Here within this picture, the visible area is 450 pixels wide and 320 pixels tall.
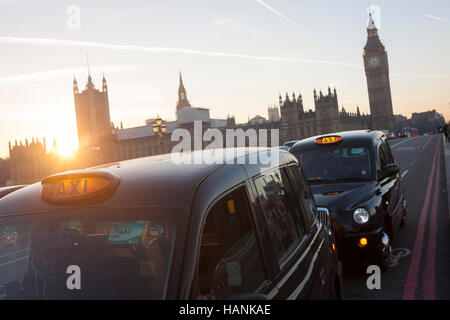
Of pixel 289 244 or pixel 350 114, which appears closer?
pixel 289 244

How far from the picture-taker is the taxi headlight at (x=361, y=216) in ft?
18.4

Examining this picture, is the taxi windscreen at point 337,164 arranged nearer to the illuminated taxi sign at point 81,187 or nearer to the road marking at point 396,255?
the road marking at point 396,255

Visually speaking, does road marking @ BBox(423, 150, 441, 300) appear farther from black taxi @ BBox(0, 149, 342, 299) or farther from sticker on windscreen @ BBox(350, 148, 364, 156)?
black taxi @ BBox(0, 149, 342, 299)

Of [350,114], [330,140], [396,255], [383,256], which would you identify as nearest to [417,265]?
[396,255]

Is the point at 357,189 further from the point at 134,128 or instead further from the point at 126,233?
the point at 134,128

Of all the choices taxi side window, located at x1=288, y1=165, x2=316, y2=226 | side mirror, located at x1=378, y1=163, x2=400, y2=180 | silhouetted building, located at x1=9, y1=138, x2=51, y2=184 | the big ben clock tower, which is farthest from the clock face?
taxi side window, located at x1=288, y1=165, x2=316, y2=226

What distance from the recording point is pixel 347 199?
19.0 ft

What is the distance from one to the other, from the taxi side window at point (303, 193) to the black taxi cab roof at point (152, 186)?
3.02 ft

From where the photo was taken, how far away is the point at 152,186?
2.01 metres

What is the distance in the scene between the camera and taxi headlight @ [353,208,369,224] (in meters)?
5.60

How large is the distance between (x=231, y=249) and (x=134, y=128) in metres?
138

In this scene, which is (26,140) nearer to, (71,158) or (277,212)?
(71,158)

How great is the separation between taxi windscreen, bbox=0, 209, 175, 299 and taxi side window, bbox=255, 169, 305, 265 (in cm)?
79

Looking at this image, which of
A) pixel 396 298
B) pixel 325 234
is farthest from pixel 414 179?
pixel 325 234
